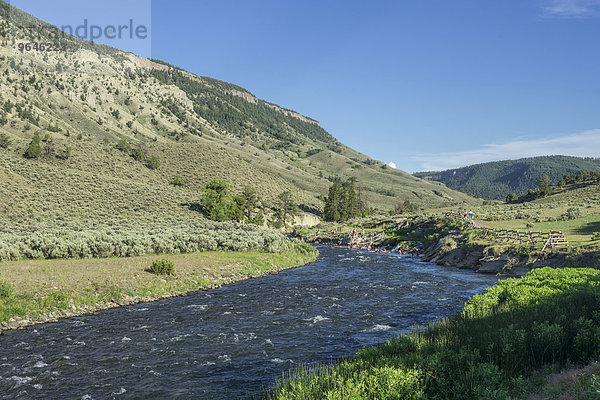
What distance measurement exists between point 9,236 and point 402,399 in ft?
122

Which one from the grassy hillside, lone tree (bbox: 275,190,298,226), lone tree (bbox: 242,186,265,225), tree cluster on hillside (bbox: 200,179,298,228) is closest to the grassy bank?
the grassy hillside

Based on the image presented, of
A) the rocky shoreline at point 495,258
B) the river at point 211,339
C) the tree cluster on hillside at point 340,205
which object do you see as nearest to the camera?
the river at point 211,339

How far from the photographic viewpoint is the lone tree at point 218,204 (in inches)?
2574

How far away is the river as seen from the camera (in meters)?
12.2

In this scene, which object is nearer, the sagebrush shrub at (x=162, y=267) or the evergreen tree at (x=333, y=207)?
the sagebrush shrub at (x=162, y=267)

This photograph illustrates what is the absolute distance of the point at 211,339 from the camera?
16609mm

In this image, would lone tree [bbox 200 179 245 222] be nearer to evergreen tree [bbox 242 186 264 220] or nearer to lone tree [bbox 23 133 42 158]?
evergreen tree [bbox 242 186 264 220]

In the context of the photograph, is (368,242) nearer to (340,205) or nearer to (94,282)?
(340,205)

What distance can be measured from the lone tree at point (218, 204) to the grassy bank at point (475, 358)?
180 ft

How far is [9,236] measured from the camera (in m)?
32.2

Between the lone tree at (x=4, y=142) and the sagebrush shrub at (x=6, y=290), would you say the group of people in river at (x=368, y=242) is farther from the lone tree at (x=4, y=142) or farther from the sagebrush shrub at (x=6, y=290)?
the lone tree at (x=4, y=142)

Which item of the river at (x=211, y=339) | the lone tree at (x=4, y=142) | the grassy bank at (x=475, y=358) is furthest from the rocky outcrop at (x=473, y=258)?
the lone tree at (x=4, y=142)

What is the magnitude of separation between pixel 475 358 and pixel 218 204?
199ft

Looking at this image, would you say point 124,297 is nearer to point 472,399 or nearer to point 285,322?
point 285,322
